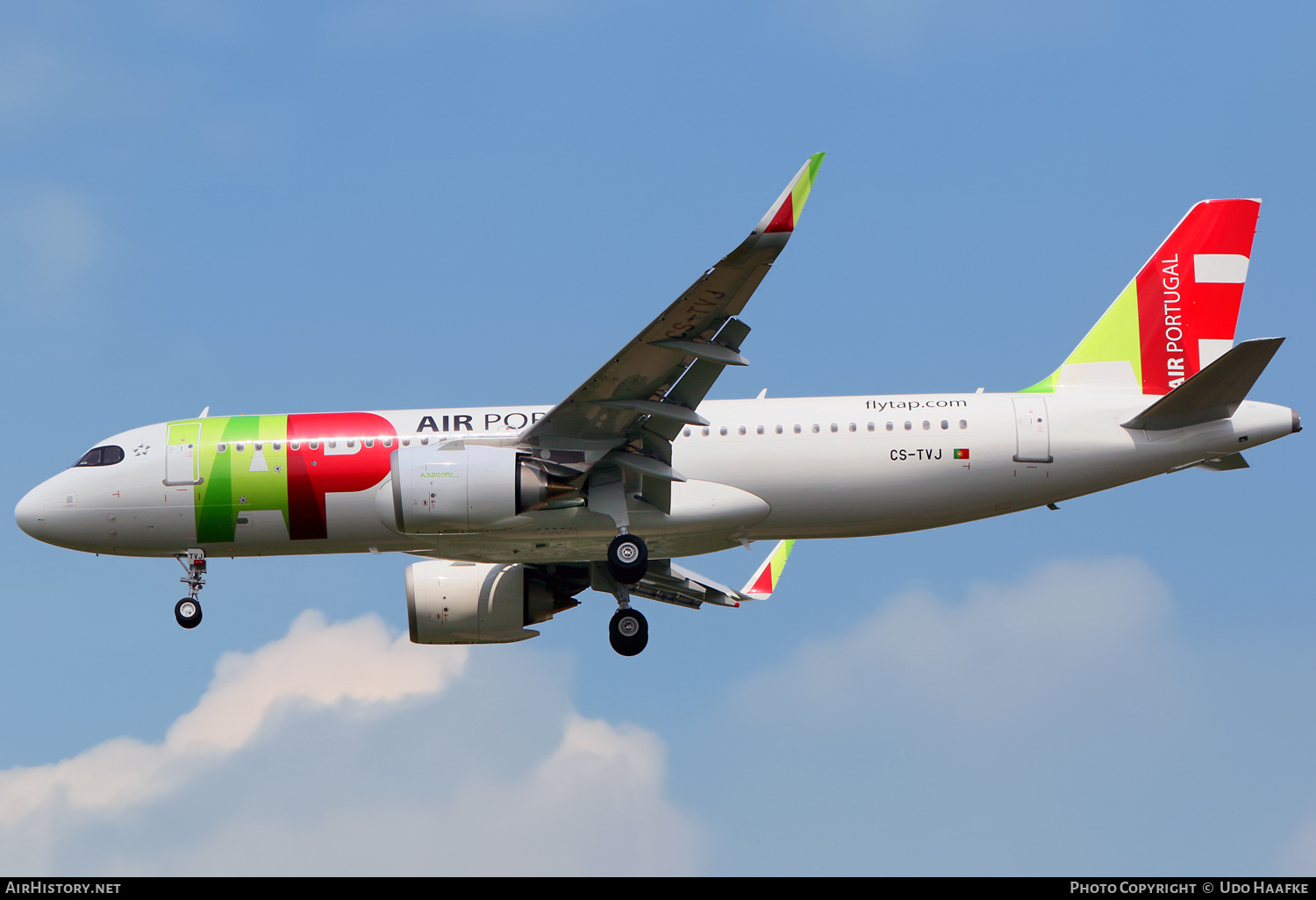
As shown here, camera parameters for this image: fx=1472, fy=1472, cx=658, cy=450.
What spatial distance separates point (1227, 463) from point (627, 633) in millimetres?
11241

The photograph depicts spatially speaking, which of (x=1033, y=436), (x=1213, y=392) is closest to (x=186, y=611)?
(x=1033, y=436)

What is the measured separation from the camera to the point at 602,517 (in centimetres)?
2462

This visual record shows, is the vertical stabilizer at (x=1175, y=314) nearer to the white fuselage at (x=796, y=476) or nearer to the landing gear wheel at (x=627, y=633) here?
the white fuselage at (x=796, y=476)

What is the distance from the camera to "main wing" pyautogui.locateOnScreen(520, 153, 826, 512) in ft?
64.8

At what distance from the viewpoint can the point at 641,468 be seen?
24.1 metres

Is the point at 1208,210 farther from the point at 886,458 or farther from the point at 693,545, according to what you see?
the point at 693,545

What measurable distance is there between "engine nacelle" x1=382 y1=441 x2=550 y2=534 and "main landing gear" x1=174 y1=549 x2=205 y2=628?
4.79 meters

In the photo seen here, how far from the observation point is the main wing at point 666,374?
19.8 m

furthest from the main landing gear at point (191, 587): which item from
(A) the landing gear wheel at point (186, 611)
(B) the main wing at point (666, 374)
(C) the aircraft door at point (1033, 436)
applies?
(C) the aircraft door at point (1033, 436)

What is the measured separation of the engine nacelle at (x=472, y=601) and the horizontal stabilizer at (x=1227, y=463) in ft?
41.3

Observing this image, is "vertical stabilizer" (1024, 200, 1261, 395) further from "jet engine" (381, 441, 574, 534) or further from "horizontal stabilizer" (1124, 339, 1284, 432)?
"jet engine" (381, 441, 574, 534)

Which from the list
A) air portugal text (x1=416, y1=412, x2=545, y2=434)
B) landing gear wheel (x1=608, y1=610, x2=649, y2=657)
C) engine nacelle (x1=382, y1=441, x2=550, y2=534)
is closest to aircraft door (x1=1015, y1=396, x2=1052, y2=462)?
landing gear wheel (x1=608, y1=610, x2=649, y2=657)
